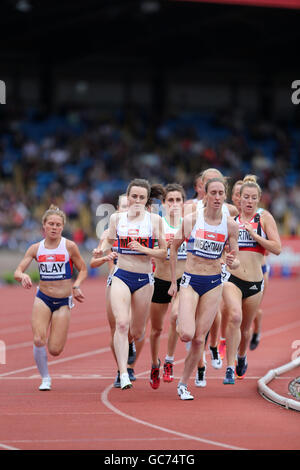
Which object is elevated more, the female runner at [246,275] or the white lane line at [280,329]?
the female runner at [246,275]

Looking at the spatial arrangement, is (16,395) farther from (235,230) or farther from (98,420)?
(235,230)

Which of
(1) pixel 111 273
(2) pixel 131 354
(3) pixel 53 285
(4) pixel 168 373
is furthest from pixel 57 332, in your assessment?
(4) pixel 168 373

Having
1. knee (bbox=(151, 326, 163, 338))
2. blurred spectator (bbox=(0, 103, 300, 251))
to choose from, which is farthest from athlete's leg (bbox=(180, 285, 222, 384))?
blurred spectator (bbox=(0, 103, 300, 251))

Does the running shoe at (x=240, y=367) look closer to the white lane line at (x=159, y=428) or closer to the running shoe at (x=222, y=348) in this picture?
the running shoe at (x=222, y=348)

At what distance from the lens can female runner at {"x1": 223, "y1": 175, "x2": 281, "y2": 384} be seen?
441 inches

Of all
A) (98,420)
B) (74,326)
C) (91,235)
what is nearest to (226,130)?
(91,235)

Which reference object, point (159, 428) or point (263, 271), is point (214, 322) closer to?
point (263, 271)

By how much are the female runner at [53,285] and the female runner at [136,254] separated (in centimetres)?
49

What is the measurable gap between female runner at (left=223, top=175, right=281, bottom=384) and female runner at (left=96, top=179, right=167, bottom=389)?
Answer: 1170 millimetres

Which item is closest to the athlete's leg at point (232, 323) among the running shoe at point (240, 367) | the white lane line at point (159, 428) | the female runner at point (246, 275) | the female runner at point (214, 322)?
the female runner at point (246, 275)

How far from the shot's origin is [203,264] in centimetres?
1018

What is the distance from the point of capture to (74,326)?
61.7 feet

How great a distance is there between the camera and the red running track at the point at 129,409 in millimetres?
7762

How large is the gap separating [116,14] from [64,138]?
581 cm
